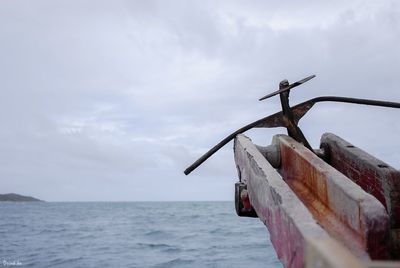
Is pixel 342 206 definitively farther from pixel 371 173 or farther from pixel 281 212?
pixel 371 173

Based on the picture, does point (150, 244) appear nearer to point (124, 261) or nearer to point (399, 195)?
point (124, 261)

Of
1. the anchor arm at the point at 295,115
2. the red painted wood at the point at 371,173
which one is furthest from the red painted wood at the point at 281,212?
the anchor arm at the point at 295,115

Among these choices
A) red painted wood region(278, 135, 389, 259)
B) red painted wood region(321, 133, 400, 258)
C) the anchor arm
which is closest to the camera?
red painted wood region(278, 135, 389, 259)

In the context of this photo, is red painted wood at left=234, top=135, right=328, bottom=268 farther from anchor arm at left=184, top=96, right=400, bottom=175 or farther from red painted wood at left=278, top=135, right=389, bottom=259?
anchor arm at left=184, top=96, right=400, bottom=175

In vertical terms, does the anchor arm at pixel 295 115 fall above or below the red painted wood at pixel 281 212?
above

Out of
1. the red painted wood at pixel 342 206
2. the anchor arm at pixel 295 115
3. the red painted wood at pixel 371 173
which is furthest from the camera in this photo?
the anchor arm at pixel 295 115

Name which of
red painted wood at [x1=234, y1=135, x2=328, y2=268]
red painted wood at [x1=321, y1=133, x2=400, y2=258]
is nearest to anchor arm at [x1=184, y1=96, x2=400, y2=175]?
red painted wood at [x1=321, y1=133, x2=400, y2=258]

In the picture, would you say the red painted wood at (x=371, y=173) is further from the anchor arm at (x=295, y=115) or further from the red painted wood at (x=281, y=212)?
the red painted wood at (x=281, y=212)

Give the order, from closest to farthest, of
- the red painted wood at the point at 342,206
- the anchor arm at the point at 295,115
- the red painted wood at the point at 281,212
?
1. the red painted wood at the point at 281,212
2. the red painted wood at the point at 342,206
3. the anchor arm at the point at 295,115

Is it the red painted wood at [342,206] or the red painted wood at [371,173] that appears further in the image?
the red painted wood at [371,173]

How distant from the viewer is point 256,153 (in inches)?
141

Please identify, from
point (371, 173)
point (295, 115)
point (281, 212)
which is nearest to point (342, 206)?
point (281, 212)

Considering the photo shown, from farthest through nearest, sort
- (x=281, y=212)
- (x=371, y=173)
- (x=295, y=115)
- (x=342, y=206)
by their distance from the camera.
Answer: (x=295, y=115) → (x=371, y=173) → (x=342, y=206) → (x=281, y=212)

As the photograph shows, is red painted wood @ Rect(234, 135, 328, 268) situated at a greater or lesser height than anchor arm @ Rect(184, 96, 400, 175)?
lesser
